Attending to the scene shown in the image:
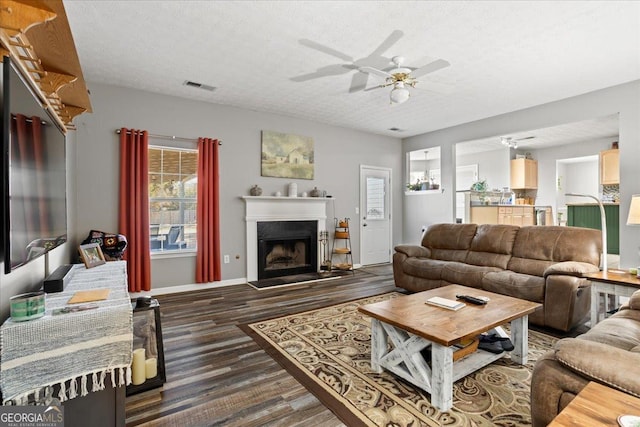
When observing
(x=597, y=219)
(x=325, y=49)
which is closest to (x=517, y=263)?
(x=325, y=49)

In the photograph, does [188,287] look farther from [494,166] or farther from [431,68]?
[494,166]

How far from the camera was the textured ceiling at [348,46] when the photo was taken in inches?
97.0

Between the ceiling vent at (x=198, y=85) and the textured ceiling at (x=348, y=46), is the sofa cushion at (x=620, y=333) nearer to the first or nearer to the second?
the textured ceiling at (x=348, y=46)

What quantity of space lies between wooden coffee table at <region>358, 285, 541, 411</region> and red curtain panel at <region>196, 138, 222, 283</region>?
300cm

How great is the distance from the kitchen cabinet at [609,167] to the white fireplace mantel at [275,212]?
18.5ft

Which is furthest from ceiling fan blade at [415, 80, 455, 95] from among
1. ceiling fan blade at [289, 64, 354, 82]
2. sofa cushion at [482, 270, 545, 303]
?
sofa cushion at [482, 270, 545, 303]

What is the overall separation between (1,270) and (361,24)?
2845mm

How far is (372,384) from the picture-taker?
2105 millimetres

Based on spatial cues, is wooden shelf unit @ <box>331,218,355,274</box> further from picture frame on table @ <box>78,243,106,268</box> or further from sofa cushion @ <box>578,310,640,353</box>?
sofa cushion @ <box>578,310,640,353</box>

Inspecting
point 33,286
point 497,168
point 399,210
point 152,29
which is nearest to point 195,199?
point 152,29

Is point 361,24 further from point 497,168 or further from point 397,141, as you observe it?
point 497,168

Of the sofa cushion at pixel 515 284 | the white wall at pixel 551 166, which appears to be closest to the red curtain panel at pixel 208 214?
the sofa cushion at pixel 515 284

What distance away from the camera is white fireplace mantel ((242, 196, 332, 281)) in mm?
5000

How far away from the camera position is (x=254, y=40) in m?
2.91
